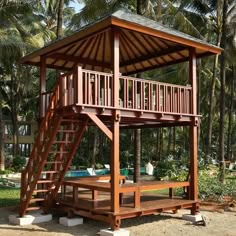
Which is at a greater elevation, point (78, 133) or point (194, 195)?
point (78, 133)

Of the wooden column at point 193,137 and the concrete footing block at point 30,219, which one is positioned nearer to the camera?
the concrete footing block at point 30,219

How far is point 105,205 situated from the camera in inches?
440

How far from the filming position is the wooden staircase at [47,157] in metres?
11.1

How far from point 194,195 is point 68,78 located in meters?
5.26

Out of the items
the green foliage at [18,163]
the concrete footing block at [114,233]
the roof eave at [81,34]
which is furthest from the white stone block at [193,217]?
the green foliage at [18,163]

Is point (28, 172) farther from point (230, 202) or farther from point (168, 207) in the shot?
point (230, 202)

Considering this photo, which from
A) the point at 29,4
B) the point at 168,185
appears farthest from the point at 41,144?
the point at 29,4

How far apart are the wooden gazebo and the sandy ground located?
1.57 feet

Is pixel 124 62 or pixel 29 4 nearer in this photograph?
pixel 124 62

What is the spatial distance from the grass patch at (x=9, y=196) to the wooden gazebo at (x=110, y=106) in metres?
2.53

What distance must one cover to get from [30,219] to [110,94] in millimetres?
4327

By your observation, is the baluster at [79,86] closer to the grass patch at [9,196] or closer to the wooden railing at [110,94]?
the wooden railing at [110,94]

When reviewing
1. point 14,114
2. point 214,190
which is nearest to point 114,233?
point 214,190

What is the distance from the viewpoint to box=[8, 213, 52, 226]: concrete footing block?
1124 centimetres
